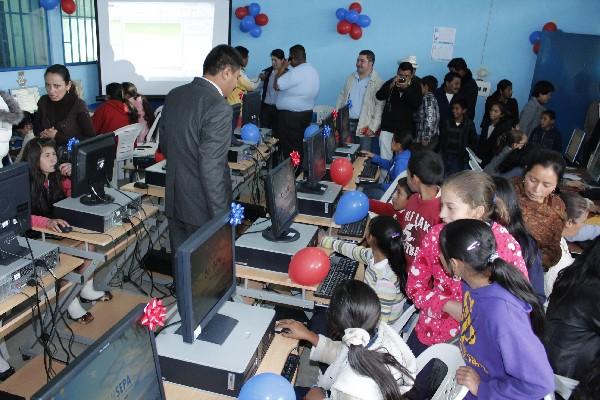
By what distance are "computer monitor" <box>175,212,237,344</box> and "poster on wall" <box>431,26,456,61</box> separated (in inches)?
241

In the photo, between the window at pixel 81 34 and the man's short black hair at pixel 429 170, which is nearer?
the man's short black hair at pixel 429 170

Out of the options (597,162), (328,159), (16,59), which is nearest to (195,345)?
(328,159)

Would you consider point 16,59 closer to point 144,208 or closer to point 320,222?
point 144,208

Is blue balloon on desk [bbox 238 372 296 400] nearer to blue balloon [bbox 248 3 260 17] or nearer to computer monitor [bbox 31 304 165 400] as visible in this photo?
computer monitor [bbox 31 304 165 400]

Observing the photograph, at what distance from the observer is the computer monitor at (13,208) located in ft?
6.95

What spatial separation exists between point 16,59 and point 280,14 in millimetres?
3620

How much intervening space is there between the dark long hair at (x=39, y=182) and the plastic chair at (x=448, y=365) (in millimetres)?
2269

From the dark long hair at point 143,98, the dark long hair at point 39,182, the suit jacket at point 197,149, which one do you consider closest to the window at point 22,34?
the dark long hair at point 143,98

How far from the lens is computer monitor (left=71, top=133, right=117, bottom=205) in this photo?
2.66 m

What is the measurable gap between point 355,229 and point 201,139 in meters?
1.12

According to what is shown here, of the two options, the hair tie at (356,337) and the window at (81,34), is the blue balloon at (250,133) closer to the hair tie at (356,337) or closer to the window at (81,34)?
the window at (81,34)

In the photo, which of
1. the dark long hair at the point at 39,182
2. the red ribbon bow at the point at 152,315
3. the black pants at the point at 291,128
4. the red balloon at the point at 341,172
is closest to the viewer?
the red ribbon bow at the point at 152,315

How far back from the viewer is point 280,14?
7.50 m

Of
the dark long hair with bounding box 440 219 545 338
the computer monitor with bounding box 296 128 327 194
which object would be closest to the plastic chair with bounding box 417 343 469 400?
the dark long hair with bounding box 440 219 545 338
